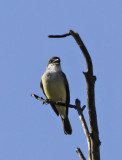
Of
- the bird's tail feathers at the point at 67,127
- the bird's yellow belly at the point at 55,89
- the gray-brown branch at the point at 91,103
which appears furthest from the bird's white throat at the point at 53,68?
the gray-brown branch at the point at 91,103

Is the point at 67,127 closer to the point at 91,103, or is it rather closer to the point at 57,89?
the point at 57,89

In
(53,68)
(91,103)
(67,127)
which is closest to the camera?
(91,103)

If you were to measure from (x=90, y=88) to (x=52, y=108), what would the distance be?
6467mm

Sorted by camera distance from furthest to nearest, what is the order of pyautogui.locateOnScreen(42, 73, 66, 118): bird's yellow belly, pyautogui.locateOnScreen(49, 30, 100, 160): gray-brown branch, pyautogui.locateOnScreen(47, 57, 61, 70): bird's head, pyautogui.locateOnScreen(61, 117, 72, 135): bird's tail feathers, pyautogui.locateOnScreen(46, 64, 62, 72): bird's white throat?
pyautogui.locateOnScreen(47, 57, 61, 70): bird's head
pyautogui.locateOnScreen(46, 64, 62, 72): bird's white throat
pyautogui.locateOnScreen(42, 73, 66, 118): bird's yellow belly
pyautogui.locateOnScreen(61, 117, 72, 135): bird's tail feathers
pyautogui.locateOnScreen(49, 30, 100, 160): gray-brown branch

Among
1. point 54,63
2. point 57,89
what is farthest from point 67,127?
point 54,63

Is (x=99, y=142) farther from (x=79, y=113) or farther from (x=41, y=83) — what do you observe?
(x=41, y=83)

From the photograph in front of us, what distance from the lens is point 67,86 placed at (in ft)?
30.0

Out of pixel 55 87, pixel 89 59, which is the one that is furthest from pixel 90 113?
pixel 55 87

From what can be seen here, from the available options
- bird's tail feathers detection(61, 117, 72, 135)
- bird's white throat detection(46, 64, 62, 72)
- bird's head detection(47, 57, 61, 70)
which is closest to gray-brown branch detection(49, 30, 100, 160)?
bird's tail feathers detection(61, 117, 72, 135)

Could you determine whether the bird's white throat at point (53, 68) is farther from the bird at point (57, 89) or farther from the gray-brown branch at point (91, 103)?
the gray-brown branch at point (91, 103)

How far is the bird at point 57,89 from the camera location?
8867 millimetres

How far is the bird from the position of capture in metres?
8.87

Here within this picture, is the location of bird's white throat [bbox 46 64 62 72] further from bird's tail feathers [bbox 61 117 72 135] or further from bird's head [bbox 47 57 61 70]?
bird's tail feathers [bbox 61 117 72 135]

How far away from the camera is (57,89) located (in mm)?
8852
